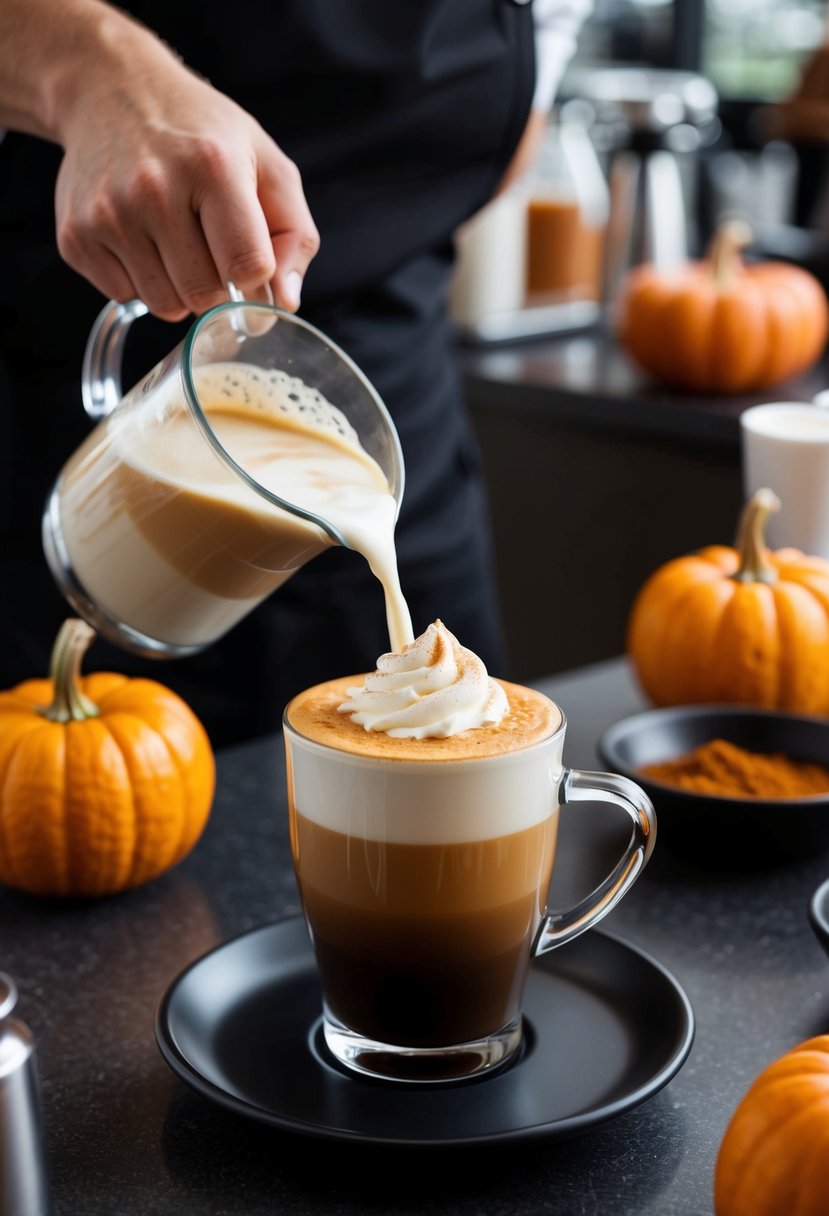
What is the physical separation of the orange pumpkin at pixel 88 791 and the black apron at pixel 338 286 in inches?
22.5

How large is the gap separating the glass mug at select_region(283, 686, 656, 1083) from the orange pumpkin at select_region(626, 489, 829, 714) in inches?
21.1

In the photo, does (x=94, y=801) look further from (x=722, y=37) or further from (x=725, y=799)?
(x=722, y=37)

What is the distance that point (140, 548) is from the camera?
1.09 meters

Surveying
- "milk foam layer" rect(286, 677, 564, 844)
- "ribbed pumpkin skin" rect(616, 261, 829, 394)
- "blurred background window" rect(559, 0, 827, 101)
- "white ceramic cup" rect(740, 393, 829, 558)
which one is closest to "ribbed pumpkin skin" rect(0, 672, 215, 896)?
"milk foam layer" rect(286, 677, 564, 844)

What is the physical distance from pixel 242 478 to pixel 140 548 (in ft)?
0.62

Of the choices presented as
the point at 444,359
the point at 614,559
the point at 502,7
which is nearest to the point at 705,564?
the point at 444,359

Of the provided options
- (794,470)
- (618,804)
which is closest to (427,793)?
(618,804)

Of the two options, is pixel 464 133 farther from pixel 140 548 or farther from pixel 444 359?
Answer: pixel 140 548

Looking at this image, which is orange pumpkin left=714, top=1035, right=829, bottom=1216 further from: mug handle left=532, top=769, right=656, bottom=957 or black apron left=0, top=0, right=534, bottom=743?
black apron left=0, top=0, right=534, bottom=743

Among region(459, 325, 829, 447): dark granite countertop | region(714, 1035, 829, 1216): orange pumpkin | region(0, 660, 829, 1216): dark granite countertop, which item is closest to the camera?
region(714, 1035, 829, 1216): orange pumpkin

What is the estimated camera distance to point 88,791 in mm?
1111

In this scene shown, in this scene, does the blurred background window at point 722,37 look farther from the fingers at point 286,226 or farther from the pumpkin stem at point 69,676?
the pumpkin stem at point 69,676

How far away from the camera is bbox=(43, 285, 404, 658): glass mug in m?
1.01

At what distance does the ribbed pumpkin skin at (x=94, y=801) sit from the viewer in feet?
3.61
